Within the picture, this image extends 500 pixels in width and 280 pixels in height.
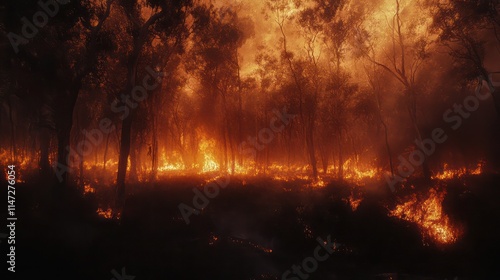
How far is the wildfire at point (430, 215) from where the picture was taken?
59.0ft

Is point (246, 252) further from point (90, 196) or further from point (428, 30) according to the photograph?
point (428, 30)

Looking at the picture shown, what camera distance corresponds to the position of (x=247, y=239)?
63.2 ft

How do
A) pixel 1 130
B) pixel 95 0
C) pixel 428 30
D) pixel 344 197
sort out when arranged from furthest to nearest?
pixel 1 130, pixel 428 30, pixel 344 197, pixel 95 0

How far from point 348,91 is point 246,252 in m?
24.7

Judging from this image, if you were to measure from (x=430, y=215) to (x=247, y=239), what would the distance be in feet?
38.3

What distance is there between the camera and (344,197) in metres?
23.6

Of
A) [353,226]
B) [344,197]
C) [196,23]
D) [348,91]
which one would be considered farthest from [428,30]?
[196,23]
